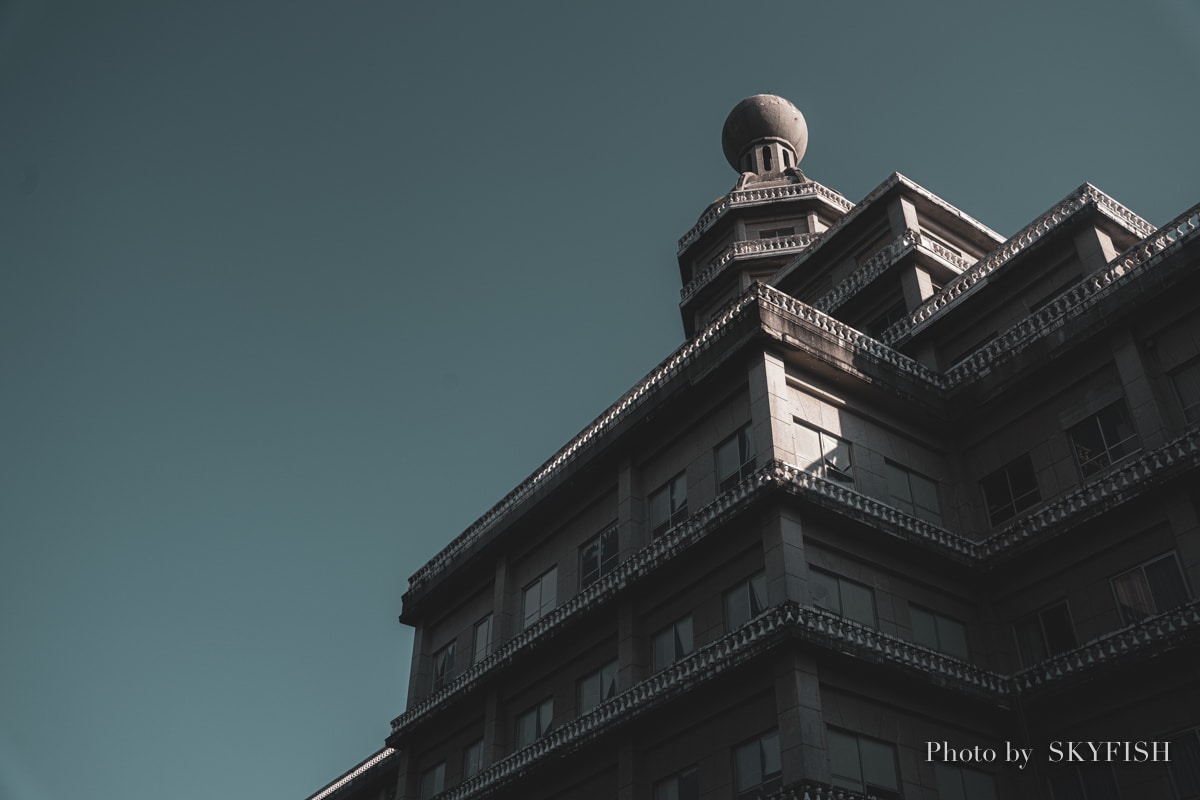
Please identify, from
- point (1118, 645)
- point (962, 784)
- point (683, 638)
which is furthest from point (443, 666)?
point (1118, 645)

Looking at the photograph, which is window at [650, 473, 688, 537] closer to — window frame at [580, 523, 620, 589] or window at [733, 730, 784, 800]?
window frame at [580, 523, 620, 589]

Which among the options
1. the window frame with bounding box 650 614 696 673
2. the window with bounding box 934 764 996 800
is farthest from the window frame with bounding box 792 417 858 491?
the window with bounding box 934 764 996 800

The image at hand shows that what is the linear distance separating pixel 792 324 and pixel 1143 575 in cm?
1111

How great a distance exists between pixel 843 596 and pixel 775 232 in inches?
1228

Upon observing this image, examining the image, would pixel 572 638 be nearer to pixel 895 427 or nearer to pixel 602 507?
pixel 602 507

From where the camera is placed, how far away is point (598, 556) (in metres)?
35.8

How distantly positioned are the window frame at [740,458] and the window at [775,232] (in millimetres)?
26859

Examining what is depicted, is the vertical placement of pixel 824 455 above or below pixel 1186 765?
above

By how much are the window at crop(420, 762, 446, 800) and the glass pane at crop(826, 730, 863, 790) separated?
57.3 ft

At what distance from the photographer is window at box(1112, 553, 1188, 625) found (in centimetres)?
2689

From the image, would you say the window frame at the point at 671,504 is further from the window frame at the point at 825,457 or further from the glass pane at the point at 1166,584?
the glass pane at the point at 1166,584

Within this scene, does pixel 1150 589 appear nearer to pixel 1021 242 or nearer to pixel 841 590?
pixel 841 590

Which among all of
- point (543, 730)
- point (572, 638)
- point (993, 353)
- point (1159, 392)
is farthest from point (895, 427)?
point (543, 730)

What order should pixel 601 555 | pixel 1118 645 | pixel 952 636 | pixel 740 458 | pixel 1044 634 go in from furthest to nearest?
pixel 601 555
pixel 740 458
pixel 952 636
pixel 1044 634
pixel 1118 645
